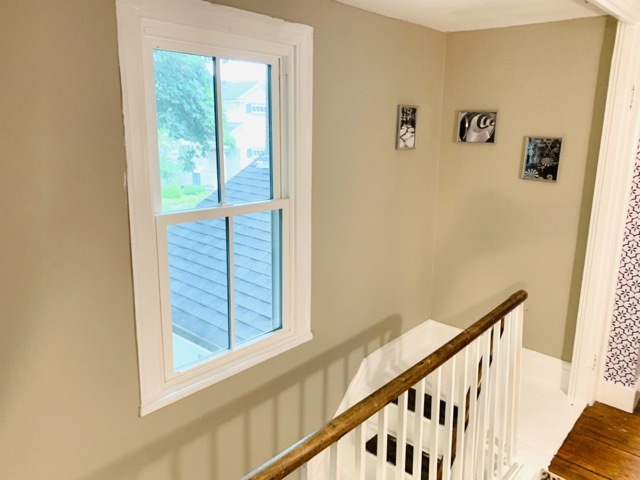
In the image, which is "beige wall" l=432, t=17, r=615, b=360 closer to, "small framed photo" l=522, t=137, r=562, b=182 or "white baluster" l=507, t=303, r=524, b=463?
"small framed photo" l=522, t=137, r=562, b=182

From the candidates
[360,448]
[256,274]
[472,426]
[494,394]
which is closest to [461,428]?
[472,426]

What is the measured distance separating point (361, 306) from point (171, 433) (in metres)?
Result: 1.28

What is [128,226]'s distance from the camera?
1.64 meters

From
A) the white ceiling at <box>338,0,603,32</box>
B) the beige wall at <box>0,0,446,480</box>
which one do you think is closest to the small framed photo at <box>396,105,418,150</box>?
the beige wall at <box>0,0,446,480</box>

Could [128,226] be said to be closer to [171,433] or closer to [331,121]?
[171,433]

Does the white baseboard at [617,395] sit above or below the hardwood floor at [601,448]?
above

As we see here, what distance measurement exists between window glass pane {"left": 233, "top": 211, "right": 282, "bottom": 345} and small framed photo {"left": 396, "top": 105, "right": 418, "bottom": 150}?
0.98 m

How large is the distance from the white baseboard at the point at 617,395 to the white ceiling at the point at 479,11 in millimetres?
1985

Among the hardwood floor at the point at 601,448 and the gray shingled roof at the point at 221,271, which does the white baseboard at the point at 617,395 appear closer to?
the hardwood floor at the point at 601,448

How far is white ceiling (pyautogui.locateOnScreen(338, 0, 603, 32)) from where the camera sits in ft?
7.30

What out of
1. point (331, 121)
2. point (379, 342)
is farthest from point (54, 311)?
point (379, 342)

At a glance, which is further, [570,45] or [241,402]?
[570,45]

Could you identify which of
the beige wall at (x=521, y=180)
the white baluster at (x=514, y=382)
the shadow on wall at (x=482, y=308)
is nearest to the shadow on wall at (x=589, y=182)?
the beige wall at (x=521, y=180)

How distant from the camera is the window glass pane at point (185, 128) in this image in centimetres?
173
